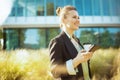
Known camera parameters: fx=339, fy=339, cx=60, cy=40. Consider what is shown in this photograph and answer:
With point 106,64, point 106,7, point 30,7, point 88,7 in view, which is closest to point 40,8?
point 30,7

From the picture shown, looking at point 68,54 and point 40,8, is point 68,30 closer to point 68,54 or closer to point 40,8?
point 68,54

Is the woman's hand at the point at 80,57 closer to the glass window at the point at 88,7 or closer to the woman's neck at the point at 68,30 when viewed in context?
the woman's neck at the point at 68,30

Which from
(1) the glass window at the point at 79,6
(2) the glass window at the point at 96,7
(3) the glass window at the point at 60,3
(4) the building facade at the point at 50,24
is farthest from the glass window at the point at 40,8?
(2) the glass window at the point at 96,7

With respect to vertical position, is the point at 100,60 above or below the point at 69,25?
below

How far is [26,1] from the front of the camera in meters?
2.29

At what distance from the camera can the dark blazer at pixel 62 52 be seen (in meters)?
1.50

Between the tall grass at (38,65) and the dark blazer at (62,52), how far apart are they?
2.14ft

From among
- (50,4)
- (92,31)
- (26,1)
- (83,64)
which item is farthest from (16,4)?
(83,64)

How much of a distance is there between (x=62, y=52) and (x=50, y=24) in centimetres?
76

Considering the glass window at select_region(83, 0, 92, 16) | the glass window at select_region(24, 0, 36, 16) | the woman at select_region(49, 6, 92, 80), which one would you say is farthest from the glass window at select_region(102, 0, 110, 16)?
the woman at select_region(49, 6, 92, 80)

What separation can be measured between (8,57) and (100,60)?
66 centimetres

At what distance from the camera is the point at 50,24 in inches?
89.6

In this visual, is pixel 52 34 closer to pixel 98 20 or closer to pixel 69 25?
pixel 98 20

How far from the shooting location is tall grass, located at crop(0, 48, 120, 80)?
2.25 metres
